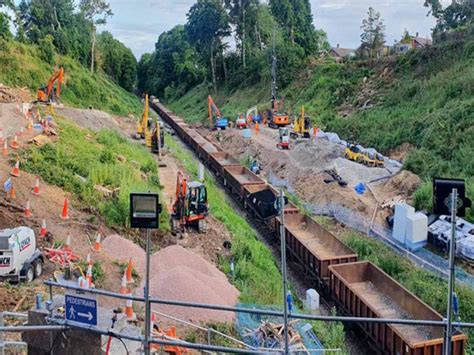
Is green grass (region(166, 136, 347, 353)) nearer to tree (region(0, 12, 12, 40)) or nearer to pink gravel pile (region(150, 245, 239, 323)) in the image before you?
pink gravel pile (region(150, 245, 239, 323))

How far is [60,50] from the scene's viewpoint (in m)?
53.8

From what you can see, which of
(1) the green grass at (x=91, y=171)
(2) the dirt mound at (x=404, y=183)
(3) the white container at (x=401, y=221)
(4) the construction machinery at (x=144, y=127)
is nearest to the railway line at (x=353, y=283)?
(3) the white container at (x=401, y=221)

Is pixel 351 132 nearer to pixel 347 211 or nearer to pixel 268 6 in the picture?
pixel 347 211

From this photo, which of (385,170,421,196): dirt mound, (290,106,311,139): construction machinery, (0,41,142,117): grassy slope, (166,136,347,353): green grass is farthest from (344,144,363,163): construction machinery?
(0,41,142,117): grassy slope

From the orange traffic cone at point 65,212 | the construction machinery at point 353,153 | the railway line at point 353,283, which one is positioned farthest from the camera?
the construction machinery at point 353,153

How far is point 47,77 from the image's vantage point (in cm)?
4503

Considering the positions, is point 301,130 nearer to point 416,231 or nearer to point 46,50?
point 416,231

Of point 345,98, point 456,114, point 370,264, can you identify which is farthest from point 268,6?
point 370,264

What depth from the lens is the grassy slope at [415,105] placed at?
24.0m

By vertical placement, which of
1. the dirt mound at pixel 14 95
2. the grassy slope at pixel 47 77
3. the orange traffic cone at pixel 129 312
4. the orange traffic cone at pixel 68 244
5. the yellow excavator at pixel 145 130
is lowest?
the orange traffic cone at pixel 129 312

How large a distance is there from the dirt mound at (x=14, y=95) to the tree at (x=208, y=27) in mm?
27466

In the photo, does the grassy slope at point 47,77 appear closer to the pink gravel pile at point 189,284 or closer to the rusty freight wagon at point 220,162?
the rusty freight wagon at point 220,162

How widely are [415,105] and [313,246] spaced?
17.8m

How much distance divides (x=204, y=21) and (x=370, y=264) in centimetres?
5167
